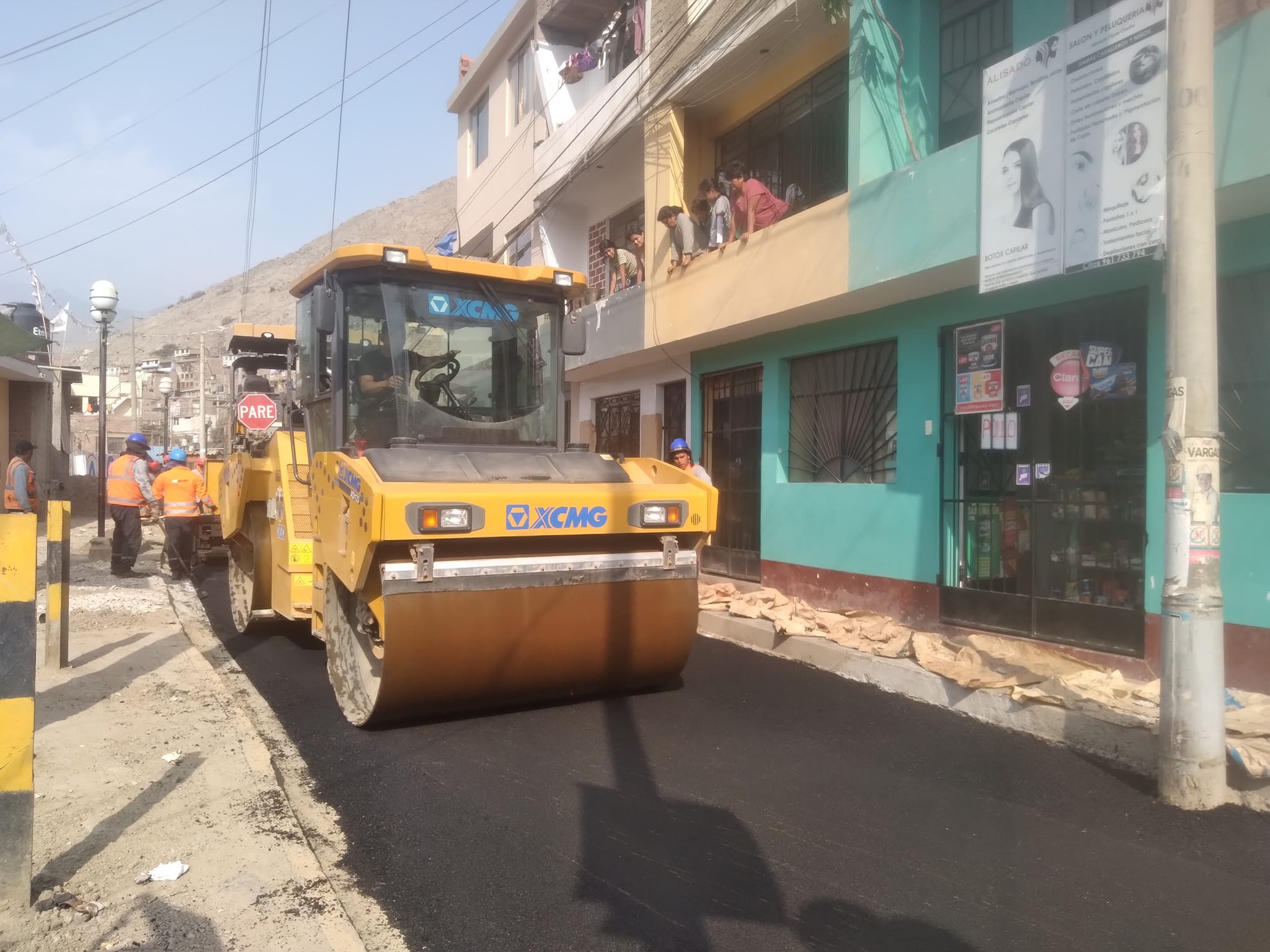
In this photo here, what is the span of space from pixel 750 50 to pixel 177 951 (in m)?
9.42

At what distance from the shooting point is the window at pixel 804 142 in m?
9.56

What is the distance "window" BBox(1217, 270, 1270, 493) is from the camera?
5512 mm

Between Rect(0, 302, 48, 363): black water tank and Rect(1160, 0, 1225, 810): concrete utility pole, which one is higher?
Rect(0, 302, 48, 363): black water tank

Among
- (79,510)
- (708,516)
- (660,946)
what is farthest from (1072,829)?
(79,510)

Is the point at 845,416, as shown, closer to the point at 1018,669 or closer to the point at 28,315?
the point at 1018,669

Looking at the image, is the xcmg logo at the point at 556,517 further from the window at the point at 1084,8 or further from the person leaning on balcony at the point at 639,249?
the person leaning on balcony at the point at 639,249

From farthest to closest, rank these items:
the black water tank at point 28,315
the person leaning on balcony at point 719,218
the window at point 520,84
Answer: the black water tank at point 28,315, the window at point 520,84, the person leaning on balcony at point 719,218

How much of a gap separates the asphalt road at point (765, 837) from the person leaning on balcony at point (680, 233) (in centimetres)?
644

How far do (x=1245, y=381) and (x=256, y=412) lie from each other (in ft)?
26.1

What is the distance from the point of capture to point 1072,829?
12.6 ft

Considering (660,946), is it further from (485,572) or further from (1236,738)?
(1236,738)

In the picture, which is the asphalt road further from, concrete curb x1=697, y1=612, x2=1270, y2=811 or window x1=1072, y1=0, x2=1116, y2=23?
window x1=1072, y1=0, x2=1116, y2=23

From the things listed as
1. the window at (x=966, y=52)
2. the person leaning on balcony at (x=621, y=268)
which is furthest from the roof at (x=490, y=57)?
the window at (x=966, y=52)

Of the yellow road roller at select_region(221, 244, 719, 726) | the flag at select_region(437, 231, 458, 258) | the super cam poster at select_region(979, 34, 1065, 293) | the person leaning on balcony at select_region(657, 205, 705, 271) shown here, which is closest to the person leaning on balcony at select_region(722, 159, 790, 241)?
the person leaning on balcony at select_region(657, 205, 705, 271)
